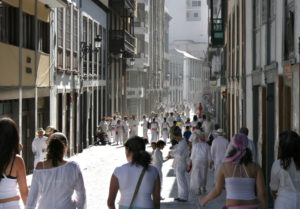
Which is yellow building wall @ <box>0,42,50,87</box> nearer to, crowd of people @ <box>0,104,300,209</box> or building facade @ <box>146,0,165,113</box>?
crowd of people @ <box>0,104,300,209</box>

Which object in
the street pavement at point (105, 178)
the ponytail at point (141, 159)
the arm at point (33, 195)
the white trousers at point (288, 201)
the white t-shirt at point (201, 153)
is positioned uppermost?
the ponytail at point (141, 159)

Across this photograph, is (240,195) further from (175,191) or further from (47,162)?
(175,191)

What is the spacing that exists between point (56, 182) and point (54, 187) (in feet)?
0.16

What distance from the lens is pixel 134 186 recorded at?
573 cm

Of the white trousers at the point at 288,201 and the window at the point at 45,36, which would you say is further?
the window at the point at 45,36

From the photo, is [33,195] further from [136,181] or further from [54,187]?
[136,181]

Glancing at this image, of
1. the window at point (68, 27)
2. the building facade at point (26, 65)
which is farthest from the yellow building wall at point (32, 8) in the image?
the window at point (68, 27)

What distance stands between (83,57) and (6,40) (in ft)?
36.6

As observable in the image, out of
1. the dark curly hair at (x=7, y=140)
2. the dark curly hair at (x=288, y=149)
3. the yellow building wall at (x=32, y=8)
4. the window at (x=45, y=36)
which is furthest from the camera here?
the window at (x=45, y=36)

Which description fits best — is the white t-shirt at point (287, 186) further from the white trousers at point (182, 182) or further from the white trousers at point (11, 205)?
the white trousers at point (182, 182)

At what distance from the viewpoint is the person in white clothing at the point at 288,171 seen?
20.3 ft

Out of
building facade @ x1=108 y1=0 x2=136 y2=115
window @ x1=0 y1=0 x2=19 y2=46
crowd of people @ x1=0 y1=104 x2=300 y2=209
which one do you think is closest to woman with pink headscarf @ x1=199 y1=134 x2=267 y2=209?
crowd of people @ x1=0 y1=104 x2=300 y2=209


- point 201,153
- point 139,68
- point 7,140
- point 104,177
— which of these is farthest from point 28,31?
point 139,68

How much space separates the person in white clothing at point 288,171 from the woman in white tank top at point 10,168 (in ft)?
7.85
